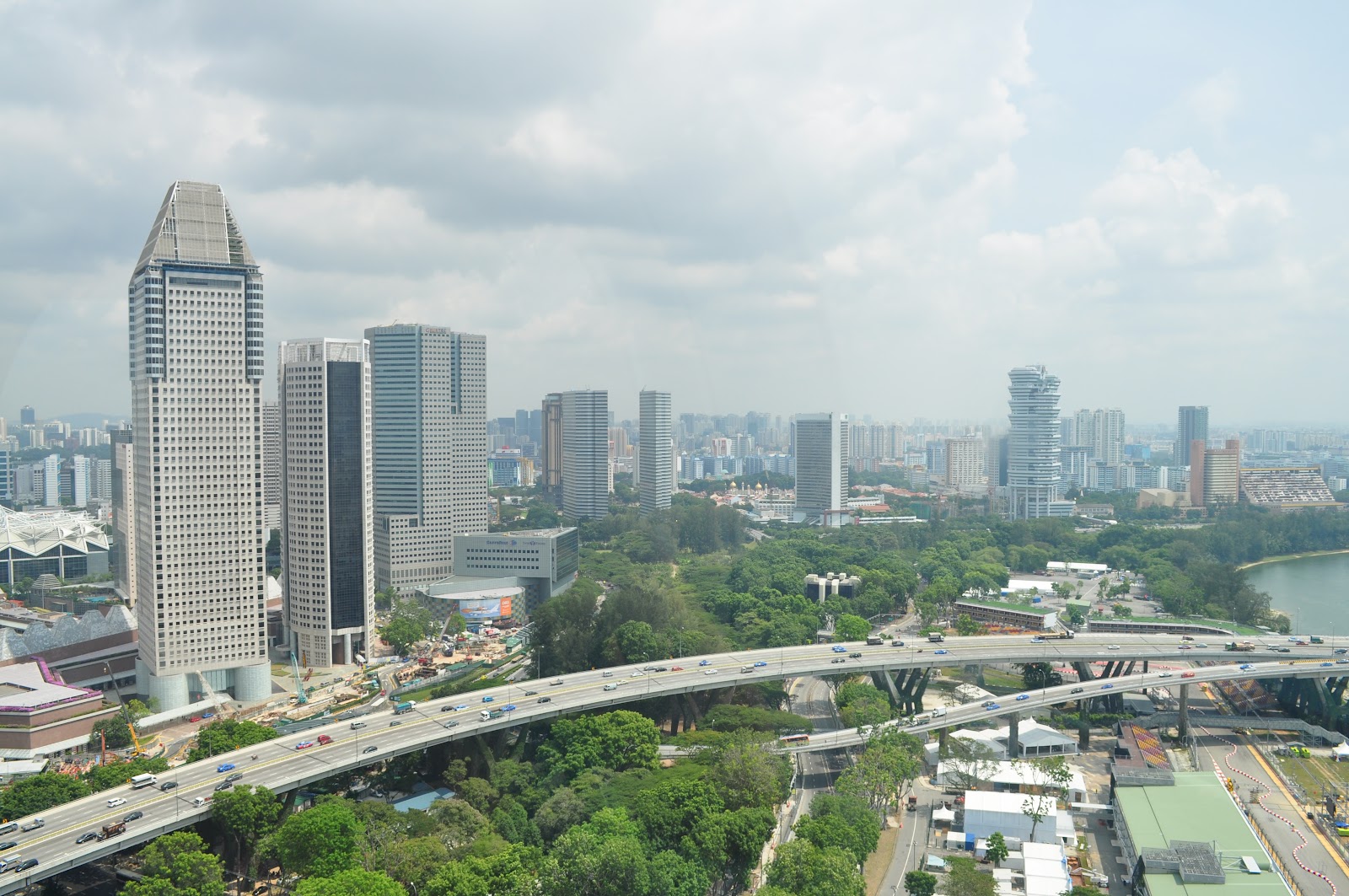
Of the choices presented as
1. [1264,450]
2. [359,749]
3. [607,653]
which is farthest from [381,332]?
[1264,450]

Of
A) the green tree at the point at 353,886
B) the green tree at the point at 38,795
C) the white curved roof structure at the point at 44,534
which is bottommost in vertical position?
the green tree at the point at 353,886

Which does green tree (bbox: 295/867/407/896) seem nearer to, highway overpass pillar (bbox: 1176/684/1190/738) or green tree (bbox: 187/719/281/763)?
green tree (bbox: 187/719/281/763)

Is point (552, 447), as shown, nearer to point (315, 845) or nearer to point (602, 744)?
point (602, 744)

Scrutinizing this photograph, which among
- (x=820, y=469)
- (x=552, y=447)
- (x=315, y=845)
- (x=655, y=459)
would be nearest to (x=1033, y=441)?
(x=820, y=469)

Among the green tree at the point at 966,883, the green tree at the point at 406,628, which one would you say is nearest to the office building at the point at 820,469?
the green tree at the point at 406,628

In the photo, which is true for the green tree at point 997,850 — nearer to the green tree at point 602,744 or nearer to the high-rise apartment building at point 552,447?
the green tree at point 602,744

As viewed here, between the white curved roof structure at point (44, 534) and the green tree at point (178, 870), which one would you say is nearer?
the green tree at point (178, 870)
